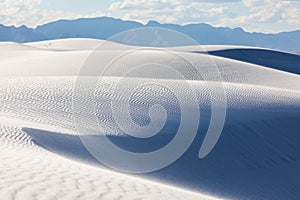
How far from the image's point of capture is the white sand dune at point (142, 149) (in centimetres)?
809

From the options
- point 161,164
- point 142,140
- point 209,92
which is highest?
point 209,92

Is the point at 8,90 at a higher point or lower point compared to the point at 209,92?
lower

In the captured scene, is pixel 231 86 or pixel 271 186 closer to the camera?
pixel 271 186

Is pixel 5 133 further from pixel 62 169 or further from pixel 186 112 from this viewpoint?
pixel 186 112

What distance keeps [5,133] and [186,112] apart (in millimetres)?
9194

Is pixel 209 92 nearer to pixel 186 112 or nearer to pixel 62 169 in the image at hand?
pixel 186 112

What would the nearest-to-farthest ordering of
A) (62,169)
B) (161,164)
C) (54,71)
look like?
→ 1. (62,169)
2. (161,164)
3. (54,71)

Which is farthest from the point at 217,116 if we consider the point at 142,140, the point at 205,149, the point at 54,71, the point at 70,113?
the point at 54,71

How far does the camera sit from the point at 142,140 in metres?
15.8

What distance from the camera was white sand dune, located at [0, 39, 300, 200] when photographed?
8094 millimetres

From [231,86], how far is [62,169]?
767 inches

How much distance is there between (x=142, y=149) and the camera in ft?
49.5

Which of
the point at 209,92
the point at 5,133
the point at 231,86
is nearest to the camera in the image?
the point at 5,133

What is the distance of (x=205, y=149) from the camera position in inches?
653
